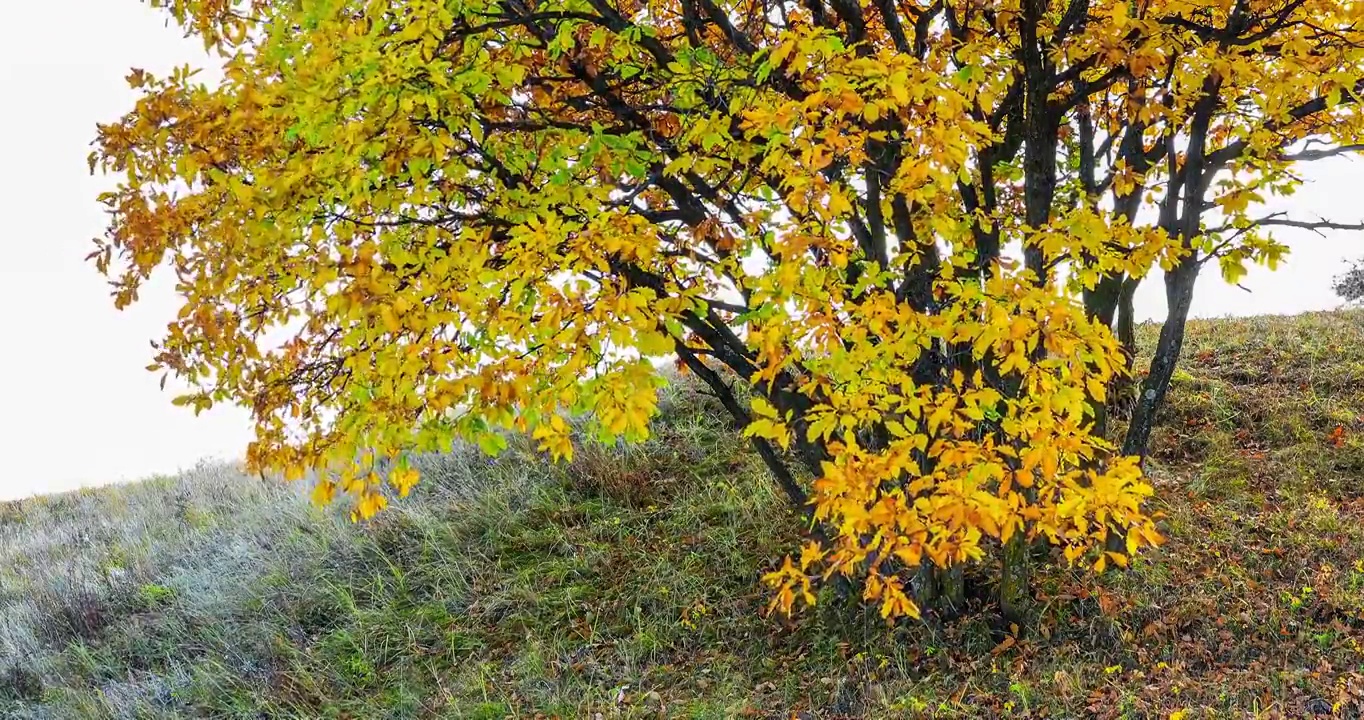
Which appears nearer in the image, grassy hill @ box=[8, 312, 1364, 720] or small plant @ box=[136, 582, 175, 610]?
grassy hill @ box=[8, 312, 1364, 720]

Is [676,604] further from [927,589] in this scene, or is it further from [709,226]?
[709,226]

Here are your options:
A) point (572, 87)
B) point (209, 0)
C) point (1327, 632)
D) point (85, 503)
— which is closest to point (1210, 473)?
point (1327, 632)

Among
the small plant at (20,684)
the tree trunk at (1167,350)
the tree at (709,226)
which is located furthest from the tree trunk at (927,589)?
the small plant at (20,684)

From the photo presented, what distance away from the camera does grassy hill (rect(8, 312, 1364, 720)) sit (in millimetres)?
4703

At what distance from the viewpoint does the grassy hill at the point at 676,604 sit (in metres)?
4.70

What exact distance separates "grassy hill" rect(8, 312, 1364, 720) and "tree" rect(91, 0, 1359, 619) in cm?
70

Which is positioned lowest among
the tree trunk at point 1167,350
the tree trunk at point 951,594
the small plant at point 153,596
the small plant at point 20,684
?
the small plant at point 20,684

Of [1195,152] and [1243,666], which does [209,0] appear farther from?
[1243,666]

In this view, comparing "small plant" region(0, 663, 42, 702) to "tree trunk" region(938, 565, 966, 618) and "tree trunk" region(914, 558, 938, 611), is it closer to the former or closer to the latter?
"tree trunk" region(914, 558, 938, 611)

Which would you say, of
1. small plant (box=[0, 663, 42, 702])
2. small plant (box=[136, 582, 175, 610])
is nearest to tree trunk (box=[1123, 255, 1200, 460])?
small plant (box=[136, 582, 175, 610])

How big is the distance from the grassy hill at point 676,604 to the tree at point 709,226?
70cm

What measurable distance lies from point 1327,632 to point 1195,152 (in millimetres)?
2656

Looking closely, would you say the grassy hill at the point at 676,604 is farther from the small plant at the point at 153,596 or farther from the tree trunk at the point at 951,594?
the tree trunk at the point at 951,594

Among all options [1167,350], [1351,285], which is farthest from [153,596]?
[1351,285]
